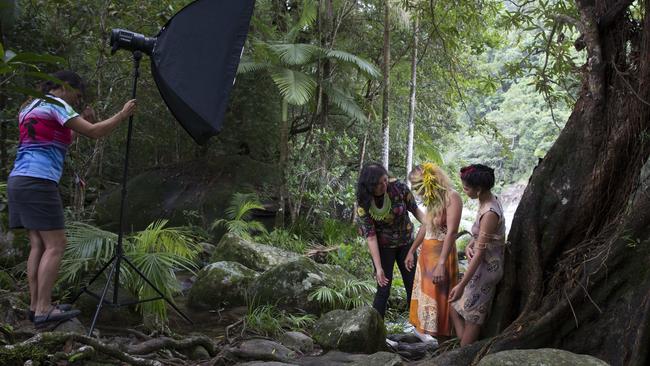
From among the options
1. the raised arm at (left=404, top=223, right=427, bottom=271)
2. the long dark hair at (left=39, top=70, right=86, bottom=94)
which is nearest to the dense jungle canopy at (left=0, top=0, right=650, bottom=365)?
the raised arm at (left=404, top=223, right=427, bottom=271)

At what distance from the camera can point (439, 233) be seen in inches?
175

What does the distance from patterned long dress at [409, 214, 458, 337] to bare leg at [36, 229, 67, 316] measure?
2.67 meters

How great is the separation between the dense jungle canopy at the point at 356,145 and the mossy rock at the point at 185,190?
4 centimetres

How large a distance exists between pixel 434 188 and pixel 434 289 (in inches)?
30.7

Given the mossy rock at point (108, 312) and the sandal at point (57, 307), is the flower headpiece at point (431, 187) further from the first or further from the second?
the sandal at point (57, 307)

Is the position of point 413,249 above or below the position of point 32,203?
below

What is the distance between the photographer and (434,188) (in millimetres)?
4434

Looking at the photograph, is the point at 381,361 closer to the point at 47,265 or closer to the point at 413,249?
the point at 413,249

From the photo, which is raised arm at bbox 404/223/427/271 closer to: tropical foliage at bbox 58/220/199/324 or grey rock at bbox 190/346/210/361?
grey rock at bbox 190/346/210/361

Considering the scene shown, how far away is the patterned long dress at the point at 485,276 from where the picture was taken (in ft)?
13.1

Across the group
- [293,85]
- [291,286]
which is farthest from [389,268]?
[293,85]

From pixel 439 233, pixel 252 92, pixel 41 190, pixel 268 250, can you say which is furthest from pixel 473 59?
pixel 41 190

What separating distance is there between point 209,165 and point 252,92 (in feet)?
6.14

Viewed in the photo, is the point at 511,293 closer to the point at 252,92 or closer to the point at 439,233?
the point at 439,233
